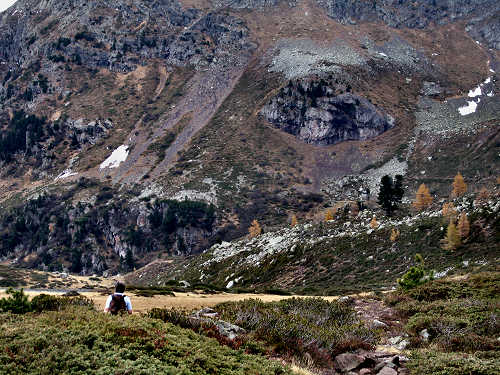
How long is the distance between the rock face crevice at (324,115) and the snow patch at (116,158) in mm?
55786

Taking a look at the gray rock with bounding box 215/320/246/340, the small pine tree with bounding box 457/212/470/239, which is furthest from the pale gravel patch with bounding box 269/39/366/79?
the gray rock with bounding box 215/320/246/340

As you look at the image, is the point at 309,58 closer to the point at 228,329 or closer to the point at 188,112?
the point at 188,112

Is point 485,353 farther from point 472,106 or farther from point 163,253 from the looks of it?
point 472,106

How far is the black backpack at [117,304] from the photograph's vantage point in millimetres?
14439

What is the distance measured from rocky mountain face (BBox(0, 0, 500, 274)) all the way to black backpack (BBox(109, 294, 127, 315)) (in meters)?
102

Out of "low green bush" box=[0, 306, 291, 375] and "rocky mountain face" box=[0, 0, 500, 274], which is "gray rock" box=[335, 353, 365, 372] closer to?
"low green bush" box=[0, 306, 291, 375]

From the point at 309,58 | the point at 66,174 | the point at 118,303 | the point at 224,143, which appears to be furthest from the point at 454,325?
the point at 309,58

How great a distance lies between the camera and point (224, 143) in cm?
14850

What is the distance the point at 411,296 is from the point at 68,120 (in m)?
179

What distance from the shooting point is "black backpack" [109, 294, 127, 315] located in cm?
1444

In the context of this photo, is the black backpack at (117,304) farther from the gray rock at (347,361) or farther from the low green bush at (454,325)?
the low green bush at (454,325)

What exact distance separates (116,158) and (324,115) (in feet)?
269

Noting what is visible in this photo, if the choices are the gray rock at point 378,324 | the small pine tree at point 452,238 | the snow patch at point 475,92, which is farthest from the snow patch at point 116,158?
the gray rock at point 378,324

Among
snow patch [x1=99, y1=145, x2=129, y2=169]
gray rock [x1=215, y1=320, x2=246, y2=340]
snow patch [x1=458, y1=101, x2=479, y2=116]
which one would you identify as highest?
gray rock [x1=215, y1=320, x2=246, y2=340]
